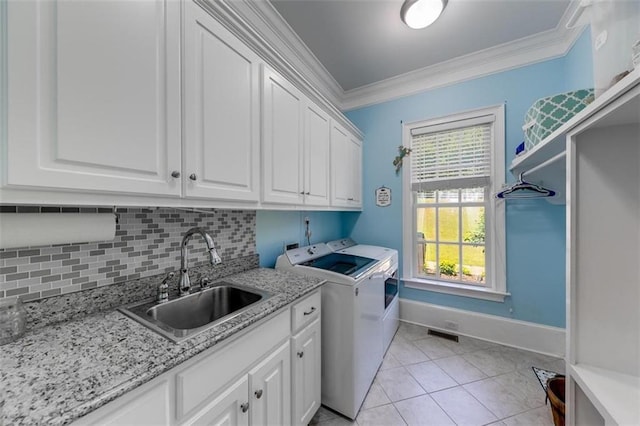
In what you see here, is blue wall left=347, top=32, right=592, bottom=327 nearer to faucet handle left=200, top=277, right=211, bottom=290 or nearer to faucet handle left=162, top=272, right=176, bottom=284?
faucet handle left=200, top=277, right=211, bottom=290

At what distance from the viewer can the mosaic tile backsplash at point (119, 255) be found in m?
0.87

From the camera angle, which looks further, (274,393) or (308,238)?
(308,238)

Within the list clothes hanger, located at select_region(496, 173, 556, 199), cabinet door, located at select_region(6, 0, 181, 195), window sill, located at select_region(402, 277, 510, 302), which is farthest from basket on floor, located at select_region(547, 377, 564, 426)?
cabinet door, located at select_region(6, 0, 181, 195)

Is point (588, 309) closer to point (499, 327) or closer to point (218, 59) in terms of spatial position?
point (218, 59)

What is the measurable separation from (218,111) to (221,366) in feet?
3.64

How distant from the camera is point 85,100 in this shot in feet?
2.45

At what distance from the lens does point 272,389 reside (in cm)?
113

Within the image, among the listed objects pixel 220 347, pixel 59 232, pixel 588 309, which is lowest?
pixel 220 347

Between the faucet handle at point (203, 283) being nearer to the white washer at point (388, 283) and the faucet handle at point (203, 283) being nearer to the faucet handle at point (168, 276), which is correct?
the faucet handle at point (168, 276)

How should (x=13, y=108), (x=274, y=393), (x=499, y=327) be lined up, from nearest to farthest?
(x=13, y=108) < (x=274, y=393) < (x=499, y=327)

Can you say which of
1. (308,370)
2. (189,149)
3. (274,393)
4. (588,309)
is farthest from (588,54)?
(274,393)

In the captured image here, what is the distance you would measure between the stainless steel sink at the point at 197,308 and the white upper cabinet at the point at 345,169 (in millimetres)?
1195

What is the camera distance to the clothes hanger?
190cm

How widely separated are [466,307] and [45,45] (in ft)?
10.8
